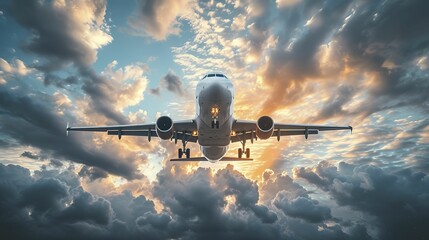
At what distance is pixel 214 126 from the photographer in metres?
20.0

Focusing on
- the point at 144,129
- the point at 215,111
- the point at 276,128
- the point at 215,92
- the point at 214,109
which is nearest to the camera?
the point at 215,92

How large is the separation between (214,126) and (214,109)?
1.68m

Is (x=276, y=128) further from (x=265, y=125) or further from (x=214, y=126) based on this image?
(x=214, y=126)

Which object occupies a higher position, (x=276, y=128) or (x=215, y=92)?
(x=215, y=92)

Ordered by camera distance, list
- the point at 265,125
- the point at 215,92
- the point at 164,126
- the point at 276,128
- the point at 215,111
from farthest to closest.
A: the point at 276,128, the point at 265,125, the point at 164,126, the point at 215,111, the point at 215,92

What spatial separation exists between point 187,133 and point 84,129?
9.14 metres

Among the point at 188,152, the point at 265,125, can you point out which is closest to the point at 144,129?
the point at 188,152

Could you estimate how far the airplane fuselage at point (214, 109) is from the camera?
57.9 ft

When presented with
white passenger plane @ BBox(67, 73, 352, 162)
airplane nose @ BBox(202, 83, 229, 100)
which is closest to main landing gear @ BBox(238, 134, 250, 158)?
white passenger plane @ BBox(67, 73, 352, 162)

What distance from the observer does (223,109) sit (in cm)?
1888

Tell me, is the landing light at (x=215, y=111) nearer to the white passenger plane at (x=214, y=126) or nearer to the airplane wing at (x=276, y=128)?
the white passenger plane at (x=214, y=126)

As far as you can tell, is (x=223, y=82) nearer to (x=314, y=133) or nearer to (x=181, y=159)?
(x=181, y=159)

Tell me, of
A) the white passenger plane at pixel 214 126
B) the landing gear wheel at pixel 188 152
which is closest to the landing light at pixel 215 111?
the white passenger plane at pixel 214 126

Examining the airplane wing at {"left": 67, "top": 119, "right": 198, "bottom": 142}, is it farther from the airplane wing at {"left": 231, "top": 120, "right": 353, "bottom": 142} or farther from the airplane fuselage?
the airplane wing at {"left": 231, "top": 120, "right": 353, "bottom": 142}
